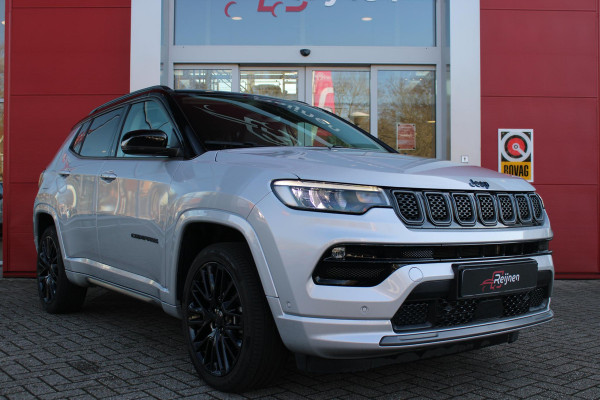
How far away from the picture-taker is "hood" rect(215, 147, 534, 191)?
2.82 meters

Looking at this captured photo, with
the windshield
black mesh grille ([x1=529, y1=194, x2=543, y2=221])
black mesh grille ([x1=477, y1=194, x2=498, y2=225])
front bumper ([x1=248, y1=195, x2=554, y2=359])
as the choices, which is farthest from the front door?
black mesh grille ([x1=529, y1=194, x2=543, y2=221])

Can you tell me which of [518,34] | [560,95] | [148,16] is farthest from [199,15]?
[560,95]

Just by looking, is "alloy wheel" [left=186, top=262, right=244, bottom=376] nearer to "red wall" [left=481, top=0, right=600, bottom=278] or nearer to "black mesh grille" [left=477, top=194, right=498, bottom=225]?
"black mesh grille" [left=477, top=194, right=498, bottom=225]

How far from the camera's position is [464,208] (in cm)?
300

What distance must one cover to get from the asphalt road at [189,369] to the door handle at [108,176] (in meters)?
1.19

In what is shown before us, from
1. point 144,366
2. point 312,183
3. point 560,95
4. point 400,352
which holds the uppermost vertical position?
point 560,95

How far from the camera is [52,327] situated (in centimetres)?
489

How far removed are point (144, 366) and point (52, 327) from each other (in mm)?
1535

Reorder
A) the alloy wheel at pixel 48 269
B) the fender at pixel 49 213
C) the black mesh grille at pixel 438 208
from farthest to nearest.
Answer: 1. the alloy wheel at pixel 48 269
2. the fender at pixel 49 213
3. the black mesh grille at pixel 438 208

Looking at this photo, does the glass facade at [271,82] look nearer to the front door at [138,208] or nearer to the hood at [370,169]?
the front door at [138,208]

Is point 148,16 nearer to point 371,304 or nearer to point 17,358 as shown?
point 17,358

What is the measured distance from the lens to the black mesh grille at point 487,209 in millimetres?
3061

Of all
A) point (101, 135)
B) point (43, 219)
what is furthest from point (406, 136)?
point (43, 219)

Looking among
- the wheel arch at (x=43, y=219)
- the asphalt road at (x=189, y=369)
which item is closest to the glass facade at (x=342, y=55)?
the wheel arch at (x=43, y=219)
